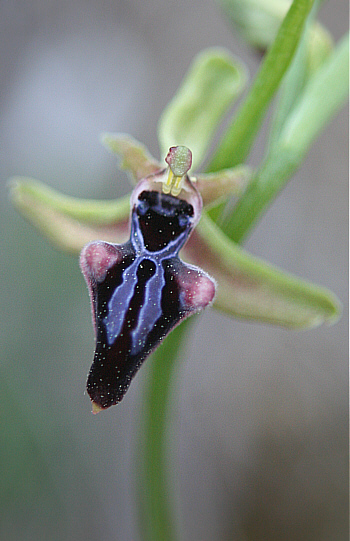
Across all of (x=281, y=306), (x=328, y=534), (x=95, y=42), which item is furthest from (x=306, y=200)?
(x=281, y=306)

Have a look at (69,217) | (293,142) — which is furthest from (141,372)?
(293,142)

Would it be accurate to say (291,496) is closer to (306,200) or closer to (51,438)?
(51,438)

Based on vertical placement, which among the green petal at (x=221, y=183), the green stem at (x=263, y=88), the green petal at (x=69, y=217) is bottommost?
the green petal at (x=69, y=217)

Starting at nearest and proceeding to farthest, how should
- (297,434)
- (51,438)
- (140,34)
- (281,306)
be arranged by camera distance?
(281,306), (51,438), (297,434), (140,34)

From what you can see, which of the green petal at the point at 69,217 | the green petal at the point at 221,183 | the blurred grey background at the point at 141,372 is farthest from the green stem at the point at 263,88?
the blurred grey background at the point at 141,372

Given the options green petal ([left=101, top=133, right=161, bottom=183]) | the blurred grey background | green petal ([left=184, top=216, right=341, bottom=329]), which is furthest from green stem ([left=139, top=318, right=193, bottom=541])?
the blurred grey background

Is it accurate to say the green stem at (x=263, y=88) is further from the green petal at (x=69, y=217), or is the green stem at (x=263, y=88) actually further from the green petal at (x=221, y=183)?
the green petal at (x=69, y=217)
